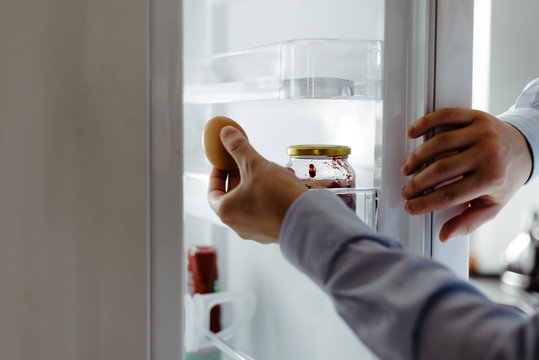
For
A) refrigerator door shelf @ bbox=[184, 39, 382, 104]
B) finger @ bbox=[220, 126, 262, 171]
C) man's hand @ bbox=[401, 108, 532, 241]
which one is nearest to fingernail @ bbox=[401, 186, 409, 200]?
man's hand @ bbox=[401, 108, 532, 241]

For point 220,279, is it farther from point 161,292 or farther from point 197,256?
point 161,292

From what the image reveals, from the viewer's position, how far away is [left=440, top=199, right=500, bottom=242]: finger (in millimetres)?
816

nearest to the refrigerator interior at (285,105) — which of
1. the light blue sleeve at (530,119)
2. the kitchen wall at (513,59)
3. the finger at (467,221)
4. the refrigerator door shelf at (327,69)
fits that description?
the refrigerator door shelf at (327,69)

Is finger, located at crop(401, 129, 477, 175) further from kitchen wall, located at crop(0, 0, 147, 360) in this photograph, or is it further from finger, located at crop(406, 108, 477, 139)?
kitchen wall, located at crop(0, 0, 147, 360)

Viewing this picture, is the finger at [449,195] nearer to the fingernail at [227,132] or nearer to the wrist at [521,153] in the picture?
the wrist at [521,153]

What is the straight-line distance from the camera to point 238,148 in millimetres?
687

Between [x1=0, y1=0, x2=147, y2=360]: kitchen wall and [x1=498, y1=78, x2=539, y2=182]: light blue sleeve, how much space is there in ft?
1.93

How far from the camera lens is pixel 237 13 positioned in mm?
1103

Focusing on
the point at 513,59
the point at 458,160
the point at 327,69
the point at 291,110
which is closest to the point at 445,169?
the point at 458,160

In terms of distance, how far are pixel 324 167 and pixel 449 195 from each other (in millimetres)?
184

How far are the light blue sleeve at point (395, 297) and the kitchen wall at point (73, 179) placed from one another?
0.19 meters

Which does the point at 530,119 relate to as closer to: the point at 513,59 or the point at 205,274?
the point at 205,274

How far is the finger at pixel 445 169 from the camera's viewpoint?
74 centimetres

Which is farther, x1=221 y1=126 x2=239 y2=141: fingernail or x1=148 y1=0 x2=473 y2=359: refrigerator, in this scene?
x1=221 y1=126 x2=239 y2=141: fingernail
